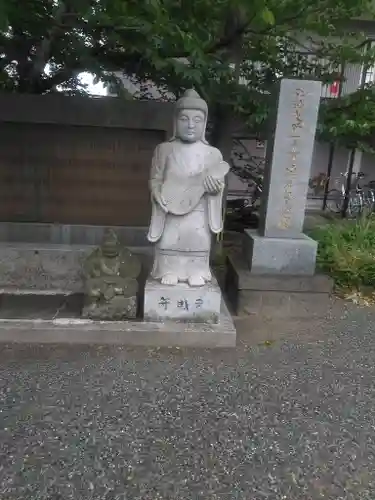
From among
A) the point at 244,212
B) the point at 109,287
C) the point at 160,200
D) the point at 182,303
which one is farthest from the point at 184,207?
the point at 244,212

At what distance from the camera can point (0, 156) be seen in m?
4.75

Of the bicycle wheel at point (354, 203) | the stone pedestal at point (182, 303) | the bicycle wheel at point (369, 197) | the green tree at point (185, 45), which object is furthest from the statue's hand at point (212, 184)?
the bicycle wheel at point (369, 197)

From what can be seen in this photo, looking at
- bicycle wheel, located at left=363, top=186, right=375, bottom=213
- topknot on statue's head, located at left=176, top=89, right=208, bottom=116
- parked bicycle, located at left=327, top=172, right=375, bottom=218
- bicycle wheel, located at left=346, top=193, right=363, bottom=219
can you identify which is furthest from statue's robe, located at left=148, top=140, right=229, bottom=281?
bicycle wheel, located at left=363, top=186, right=375, bottom=213

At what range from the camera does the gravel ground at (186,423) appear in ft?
6.79

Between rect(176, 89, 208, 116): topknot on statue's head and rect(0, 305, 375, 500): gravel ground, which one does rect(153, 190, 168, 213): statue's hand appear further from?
rect(0, 305, 375, 500): gravel ground

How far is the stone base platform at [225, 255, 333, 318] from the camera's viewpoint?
176 inches

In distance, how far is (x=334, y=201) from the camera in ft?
36.2

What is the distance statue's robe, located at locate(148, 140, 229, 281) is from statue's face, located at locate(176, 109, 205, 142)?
0.09 metres

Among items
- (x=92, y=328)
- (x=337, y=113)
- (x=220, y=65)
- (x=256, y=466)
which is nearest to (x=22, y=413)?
(x=92, y=328)

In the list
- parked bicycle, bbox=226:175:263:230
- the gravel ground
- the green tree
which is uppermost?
the green tree

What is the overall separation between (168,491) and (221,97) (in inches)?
174

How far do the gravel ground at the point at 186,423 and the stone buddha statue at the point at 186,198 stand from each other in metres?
0.79

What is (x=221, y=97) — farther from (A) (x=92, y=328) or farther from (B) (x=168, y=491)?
(B) (x=168, y=491)

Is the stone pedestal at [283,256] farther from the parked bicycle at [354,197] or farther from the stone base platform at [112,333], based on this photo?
the parked bicycle at [354,197]
